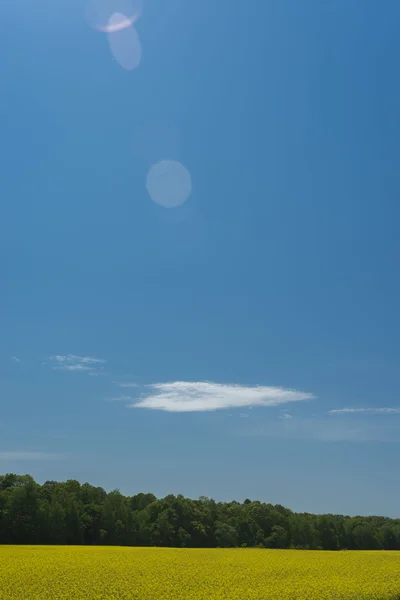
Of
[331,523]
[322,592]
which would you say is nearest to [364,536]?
[331,523]

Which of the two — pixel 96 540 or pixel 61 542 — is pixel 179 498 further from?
pixel 61 542

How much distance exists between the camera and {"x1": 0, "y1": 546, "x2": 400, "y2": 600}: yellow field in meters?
32.8

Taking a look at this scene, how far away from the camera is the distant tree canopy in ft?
318

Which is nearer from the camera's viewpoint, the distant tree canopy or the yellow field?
the yellow field

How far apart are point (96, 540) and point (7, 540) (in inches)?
814

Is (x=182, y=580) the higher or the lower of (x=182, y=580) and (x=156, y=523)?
the lower

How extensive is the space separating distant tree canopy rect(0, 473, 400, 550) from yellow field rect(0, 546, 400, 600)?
51.0m

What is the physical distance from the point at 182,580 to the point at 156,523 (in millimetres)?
84674

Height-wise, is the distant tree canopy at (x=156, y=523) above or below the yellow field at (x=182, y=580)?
above

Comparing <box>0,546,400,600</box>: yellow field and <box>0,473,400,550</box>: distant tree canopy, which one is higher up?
<box>0,473,400,550</box>: distant tree canopy

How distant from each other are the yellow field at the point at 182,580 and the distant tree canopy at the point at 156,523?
51.0 metres

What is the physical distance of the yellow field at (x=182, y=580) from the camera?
3275 centimetres

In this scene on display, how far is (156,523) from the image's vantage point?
117000mm

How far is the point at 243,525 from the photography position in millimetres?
131500
